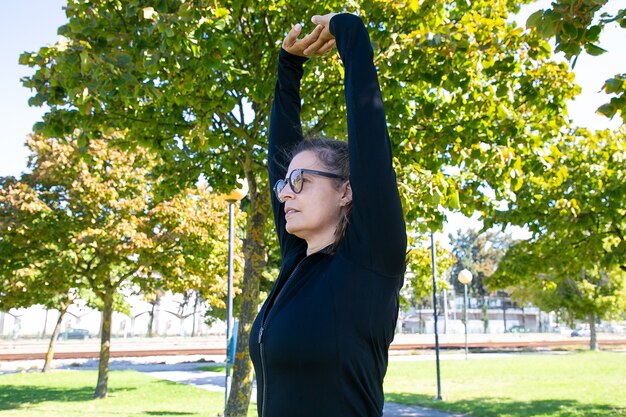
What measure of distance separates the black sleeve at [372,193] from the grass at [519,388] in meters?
10.8

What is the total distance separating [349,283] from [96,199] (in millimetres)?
13583

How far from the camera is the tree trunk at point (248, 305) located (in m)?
6.71

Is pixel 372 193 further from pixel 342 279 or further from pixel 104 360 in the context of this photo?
pixel 104 360

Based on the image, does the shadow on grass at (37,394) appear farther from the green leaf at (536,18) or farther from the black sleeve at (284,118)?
the green leaf at (536,18)

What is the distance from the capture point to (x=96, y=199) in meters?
14.0

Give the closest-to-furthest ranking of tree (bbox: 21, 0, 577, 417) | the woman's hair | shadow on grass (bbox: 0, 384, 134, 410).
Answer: the woman's hair < tree (bbox: 21, 0, 577, 417) < shadow on grass (bbox: 0, 384, 134, 410)

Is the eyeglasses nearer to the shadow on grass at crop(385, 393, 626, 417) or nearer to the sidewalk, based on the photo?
the sidewalk

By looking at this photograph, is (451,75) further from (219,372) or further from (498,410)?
(219,372)

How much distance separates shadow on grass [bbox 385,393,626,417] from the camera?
36.6ft

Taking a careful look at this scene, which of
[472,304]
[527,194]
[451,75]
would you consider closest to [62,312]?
[527,194]

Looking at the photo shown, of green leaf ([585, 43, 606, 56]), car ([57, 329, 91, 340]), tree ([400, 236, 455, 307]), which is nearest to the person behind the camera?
green leaf ([585, 43, 606, 56])

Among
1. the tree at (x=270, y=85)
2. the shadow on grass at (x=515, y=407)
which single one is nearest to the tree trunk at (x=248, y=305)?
the tree at (x=270, y=85)

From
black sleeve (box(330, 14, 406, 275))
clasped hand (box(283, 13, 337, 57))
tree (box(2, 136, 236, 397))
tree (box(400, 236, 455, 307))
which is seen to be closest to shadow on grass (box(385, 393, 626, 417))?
tree (box(400, 236, 455, 307))

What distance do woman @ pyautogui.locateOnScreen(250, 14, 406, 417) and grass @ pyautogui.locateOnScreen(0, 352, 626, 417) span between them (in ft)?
34.2
